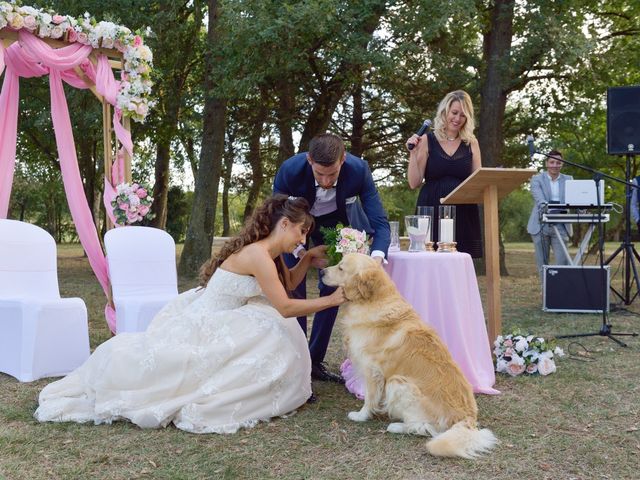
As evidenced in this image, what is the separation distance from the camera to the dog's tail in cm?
337

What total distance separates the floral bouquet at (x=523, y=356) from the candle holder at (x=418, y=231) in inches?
52.9

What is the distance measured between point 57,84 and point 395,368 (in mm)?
6002

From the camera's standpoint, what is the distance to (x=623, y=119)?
8.20 meters

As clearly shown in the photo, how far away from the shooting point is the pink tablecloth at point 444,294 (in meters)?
4.67

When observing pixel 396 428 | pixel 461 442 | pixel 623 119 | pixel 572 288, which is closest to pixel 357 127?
pixel 572 288

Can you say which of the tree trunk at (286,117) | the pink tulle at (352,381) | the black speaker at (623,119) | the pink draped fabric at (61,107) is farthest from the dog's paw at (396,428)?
the tree trunk at (286,117)

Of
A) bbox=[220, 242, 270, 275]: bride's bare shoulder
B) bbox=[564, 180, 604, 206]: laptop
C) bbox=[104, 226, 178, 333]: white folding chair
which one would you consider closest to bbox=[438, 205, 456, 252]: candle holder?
bbox=[220, 242, 270, 275]: bride's bare shoulder

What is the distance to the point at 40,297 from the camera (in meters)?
5.99

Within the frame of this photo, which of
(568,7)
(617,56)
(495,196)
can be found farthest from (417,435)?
(617,56)

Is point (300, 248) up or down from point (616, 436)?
up

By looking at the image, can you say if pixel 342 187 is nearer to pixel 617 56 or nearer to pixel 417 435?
pixel 417 435

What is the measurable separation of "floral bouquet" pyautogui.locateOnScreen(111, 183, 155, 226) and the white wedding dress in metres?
3.44

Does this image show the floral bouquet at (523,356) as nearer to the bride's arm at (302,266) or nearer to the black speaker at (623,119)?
the bride's arm at (302,266)

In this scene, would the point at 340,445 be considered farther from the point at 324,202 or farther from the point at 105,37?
the point at 105,37
